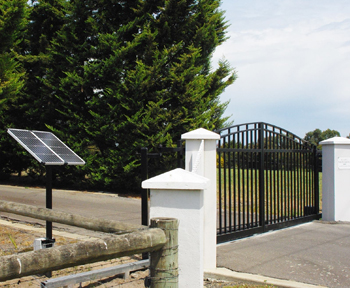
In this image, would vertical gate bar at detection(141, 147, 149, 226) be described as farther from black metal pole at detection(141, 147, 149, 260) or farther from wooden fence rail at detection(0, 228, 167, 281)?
wooden fence rail at detection(0, 228, 167, 281)

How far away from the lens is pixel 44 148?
5363mm

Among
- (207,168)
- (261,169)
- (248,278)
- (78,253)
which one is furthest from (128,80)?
(78,253)

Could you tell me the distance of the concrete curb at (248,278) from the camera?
446cm

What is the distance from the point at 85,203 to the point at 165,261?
10.2m

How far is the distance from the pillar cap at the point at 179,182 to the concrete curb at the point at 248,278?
196 cm

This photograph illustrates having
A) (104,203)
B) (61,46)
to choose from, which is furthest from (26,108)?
(104,203)

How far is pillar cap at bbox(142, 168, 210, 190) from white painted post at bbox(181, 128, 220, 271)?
4.68 feet

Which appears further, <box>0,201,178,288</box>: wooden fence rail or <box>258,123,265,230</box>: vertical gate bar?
<box>258,123,265,230</box>: vertical gate bar

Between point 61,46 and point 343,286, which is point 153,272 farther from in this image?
point 61,46

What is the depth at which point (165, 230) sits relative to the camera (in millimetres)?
2238

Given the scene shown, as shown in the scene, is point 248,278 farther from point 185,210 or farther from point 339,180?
point 339,180

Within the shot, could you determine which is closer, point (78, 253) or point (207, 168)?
point (78, 253)

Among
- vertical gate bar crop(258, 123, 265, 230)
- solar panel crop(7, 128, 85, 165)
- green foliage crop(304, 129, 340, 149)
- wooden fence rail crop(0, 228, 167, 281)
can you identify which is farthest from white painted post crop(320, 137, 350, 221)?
green foliage crop(304, 129, 340, 149)

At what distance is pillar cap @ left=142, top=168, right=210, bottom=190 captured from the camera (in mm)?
3239
